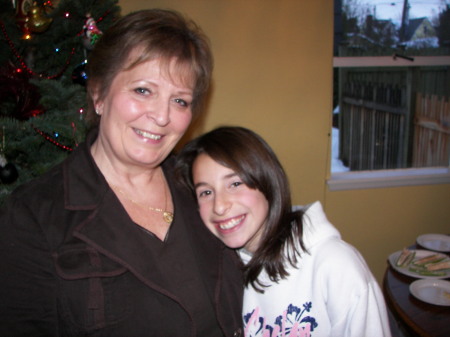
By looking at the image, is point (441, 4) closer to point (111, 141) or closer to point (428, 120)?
point (428, 120)

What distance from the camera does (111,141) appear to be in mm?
1239

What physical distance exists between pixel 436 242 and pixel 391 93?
143 centimetres

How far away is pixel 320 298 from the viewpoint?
136cm

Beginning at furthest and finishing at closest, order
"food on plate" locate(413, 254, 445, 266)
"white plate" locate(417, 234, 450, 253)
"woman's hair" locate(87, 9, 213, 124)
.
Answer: "white plate" locate(417, 234, 450, 253) < "food on plate" locate(413, 254, 445, 266) < "woman's hair" locate(87, 9, 213, 124)

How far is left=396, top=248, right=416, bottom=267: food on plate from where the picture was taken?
2104 mm

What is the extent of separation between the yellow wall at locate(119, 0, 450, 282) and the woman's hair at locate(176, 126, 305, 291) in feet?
4.22

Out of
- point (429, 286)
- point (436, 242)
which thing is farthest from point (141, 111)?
point (436, 242)

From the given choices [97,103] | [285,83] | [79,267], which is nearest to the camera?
[79,267]

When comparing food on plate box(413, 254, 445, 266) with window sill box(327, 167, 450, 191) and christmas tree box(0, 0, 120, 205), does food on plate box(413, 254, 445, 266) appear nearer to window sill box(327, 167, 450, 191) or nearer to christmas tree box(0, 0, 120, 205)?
window sill box(327, 167, 450, 191)

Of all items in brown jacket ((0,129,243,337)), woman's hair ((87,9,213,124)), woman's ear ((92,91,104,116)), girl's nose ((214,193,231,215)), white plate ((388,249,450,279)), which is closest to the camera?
brown jacket ((0,129,243,337))

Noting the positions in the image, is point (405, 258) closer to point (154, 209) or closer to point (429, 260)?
point (429, 260)

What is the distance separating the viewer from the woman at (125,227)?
101 cm

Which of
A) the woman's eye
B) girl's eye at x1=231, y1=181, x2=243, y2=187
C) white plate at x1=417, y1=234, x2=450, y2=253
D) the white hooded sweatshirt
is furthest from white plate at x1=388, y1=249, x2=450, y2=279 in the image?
the woman's eye

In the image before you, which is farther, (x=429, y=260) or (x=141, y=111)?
(x=429, y=260)
